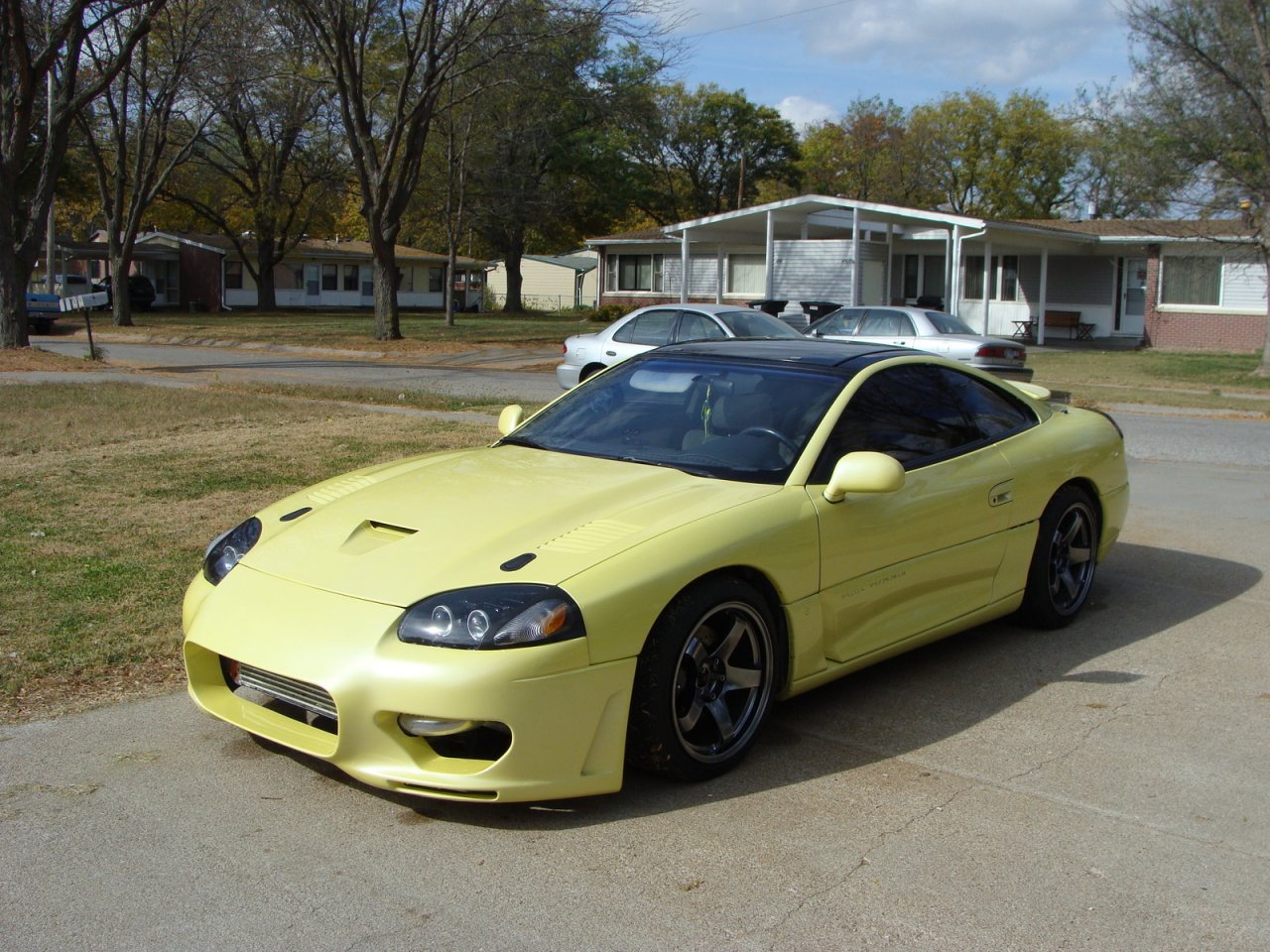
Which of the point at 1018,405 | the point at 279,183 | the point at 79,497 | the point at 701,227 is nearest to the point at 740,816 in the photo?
the point at 1018,405

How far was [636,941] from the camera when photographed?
10.3 ft

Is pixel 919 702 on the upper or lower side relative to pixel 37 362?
lower

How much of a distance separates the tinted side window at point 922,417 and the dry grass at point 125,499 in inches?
119

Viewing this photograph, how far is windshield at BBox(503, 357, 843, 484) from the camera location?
485 cm

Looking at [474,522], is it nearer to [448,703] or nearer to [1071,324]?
[448,703]

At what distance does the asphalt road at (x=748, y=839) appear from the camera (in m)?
3.23

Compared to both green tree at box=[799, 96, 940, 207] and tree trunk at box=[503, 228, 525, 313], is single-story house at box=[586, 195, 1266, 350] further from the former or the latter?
green tree at box=[799, 96, 940, 207]

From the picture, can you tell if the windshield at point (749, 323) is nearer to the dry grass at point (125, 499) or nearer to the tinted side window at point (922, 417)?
the dry grass at point (125, 499)

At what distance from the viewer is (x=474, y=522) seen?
4.29 meters

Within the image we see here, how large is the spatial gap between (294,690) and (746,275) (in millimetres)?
37645

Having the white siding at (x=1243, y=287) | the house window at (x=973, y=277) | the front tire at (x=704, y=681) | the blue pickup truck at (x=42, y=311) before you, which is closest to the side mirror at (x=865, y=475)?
the front tire at (x=704, y=681)

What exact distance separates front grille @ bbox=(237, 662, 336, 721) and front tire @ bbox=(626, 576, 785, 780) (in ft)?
3.15

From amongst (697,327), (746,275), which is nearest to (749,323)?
(697,327)

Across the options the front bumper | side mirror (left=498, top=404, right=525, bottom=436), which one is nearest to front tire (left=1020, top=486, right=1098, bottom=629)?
side mirror (left=498, top=404, right=525, bottom=436)
